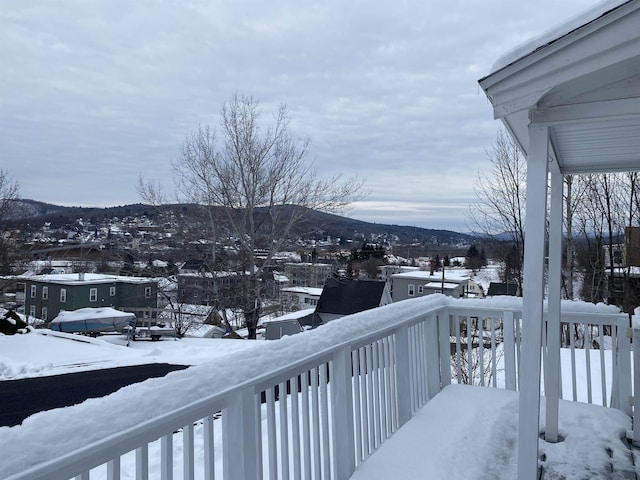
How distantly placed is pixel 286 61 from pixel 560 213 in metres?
14.1

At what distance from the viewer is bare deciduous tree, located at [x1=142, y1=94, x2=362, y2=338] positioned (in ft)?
52.2

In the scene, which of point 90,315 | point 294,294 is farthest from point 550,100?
point 294,294

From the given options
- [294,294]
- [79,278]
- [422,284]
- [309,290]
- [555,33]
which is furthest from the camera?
[422,284]

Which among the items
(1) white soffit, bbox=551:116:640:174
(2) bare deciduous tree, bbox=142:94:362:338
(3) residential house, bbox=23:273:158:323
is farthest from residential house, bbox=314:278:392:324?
(1) white soffit, bbox=551:116:640:174

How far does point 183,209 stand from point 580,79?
16.1m

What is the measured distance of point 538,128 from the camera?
1902mm

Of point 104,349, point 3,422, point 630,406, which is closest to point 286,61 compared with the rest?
point 104,349

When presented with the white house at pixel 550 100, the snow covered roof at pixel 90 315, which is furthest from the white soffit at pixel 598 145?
the snow covered roof at pixel 90 315

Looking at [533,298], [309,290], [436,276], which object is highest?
[533,298]

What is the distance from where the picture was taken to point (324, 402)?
2105 millimetres

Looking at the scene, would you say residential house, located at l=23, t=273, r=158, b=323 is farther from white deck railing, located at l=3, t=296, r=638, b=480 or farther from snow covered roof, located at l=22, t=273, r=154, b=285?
white deck railing, located at l=3, t=296, r=638, b=480

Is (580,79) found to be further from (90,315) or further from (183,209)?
(90,315)

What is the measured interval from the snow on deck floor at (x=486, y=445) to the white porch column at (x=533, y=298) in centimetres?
64

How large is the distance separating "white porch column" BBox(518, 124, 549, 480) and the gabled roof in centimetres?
1868
